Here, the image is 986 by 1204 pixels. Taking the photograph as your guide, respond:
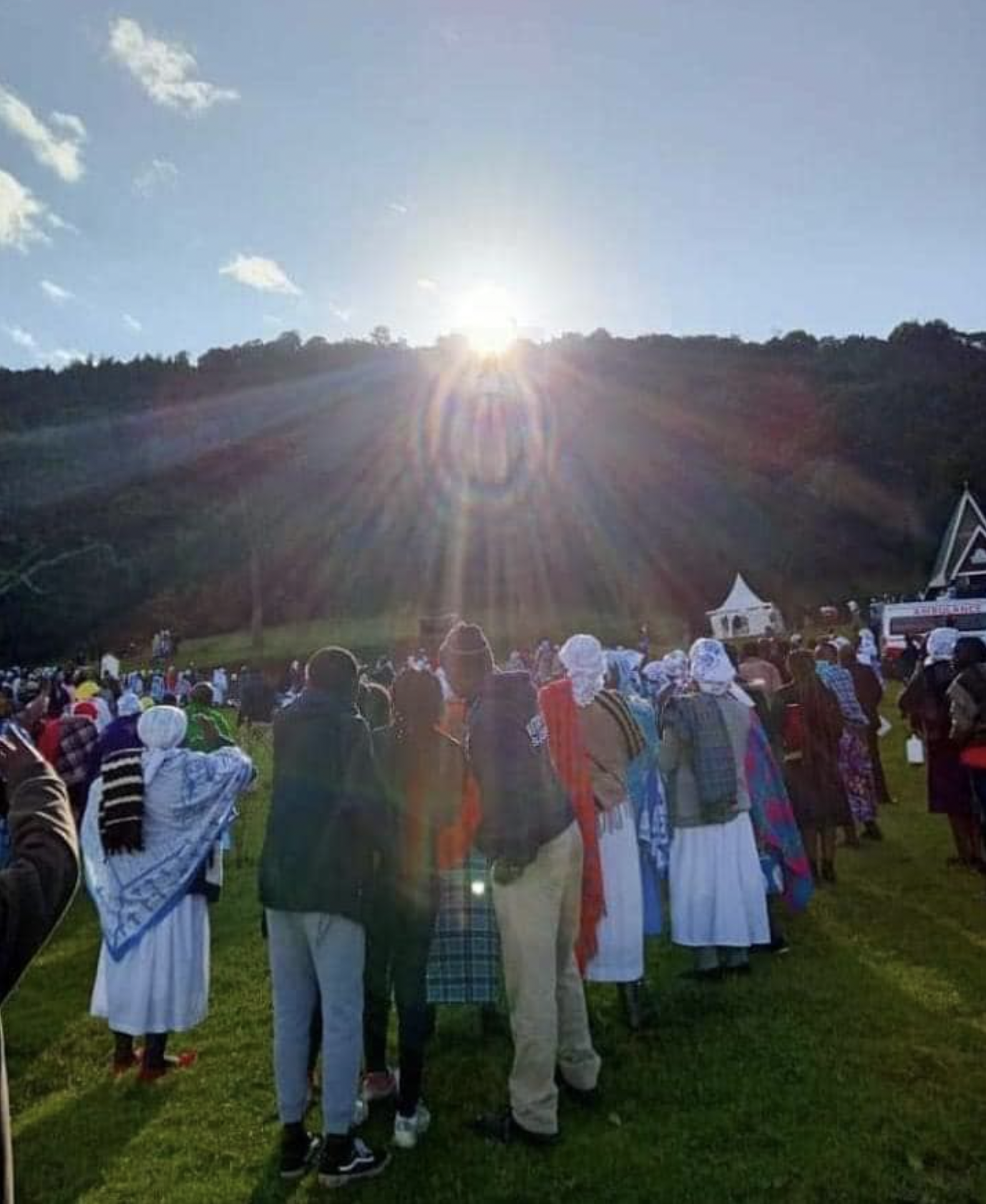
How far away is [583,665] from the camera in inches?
215

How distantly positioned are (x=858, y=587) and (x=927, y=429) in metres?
20.6

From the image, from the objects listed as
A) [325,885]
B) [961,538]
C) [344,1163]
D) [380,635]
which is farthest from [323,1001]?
[961,538]

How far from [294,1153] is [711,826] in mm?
3219

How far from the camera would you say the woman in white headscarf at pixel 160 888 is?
5.36 m

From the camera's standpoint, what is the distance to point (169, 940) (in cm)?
541

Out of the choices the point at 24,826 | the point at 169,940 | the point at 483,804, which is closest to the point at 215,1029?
the point at 169,940

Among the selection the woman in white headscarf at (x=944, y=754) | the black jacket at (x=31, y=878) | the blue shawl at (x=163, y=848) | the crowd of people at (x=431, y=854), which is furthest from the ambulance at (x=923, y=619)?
the black jacket at (x=31, y=878)

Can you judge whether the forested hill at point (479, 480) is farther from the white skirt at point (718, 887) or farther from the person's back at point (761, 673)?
the white skirt at point (718, 887)

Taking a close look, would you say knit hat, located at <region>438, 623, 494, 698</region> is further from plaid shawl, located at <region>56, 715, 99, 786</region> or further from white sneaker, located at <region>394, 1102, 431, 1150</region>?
plaid shawl, located at <region>56, 715, 99, 786</region>

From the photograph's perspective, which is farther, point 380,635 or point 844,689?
point 380,635

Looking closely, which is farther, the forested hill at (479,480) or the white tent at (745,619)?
the forested hill at (479,480)

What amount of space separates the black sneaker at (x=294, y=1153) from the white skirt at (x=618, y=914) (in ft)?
6.11

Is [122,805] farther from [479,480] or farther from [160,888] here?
[479,480]

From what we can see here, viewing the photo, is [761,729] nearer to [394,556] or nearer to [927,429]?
[394,556]
